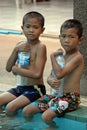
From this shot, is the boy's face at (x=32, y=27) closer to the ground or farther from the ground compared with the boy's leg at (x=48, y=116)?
farther from the ground

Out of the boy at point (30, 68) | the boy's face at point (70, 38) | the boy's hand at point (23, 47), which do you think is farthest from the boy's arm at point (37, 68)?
the boy's face at point (70, 38)

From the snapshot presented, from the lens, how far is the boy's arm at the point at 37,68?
15.2 feet

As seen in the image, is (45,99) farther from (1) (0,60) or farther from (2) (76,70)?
(1) (0,60)

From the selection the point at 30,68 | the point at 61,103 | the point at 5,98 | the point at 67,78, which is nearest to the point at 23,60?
the point at 30,68

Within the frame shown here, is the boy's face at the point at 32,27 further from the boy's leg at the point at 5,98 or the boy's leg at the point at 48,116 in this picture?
the boy's leg at the point at 48,116

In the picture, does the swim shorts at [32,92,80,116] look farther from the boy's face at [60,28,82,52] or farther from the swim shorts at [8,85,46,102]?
the boy's face at [60,28,82,52]

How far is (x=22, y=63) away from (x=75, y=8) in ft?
3.32

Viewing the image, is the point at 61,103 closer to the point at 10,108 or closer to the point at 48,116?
the point at 48,116

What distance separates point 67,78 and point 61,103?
27 cm

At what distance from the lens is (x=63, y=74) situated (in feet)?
14.2

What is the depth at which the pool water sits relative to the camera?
168 inches

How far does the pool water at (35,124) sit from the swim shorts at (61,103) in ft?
0.32

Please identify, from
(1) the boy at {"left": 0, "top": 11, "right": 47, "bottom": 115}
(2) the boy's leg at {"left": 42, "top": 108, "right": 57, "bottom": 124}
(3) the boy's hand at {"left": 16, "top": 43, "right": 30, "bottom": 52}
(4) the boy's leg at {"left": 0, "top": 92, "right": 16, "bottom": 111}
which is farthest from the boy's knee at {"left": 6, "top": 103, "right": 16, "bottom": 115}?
(3) the boy's hand at {"left": 16, "top": 43, "right": 30, "bottom": 52}

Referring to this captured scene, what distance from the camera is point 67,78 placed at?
444 centimetres
